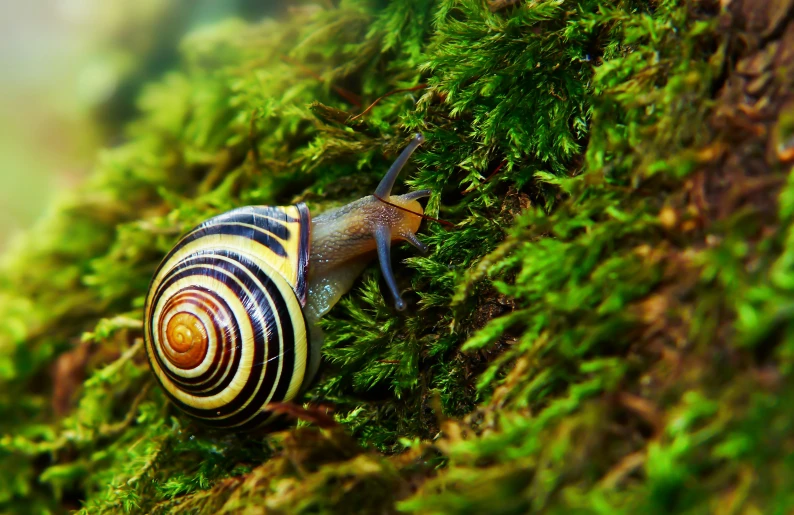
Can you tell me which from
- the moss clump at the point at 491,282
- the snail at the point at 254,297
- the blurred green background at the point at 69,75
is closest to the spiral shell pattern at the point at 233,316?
the snail at the point at 254,297

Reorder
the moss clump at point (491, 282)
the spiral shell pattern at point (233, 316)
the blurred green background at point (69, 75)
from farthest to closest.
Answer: the blurred green background at point (69, 75)
the spiral shell pattern at point (233, 316)
the moss clump at point (491, 282)

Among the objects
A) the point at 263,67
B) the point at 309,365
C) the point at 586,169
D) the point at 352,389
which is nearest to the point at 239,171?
the point at 263,67

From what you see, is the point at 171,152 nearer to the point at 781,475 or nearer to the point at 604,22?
the point at 604,22

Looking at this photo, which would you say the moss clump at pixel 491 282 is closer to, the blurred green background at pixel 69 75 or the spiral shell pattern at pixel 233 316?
the spiral shell pattern at pixel 233 316

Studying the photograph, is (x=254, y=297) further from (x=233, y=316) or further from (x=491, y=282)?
(x=491, y=282)

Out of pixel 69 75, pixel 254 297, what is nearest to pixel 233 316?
pixel 254 297
